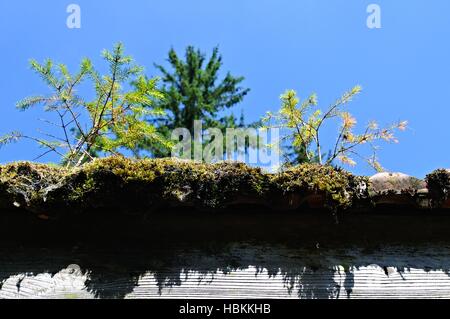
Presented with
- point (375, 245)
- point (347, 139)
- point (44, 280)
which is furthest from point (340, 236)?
point (347, 139)

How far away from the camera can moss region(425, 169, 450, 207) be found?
2.62 meters

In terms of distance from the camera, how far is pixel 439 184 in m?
2.63

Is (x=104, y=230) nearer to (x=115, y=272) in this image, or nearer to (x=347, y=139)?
(x=115, y=272)

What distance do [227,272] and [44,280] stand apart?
974 millimetres

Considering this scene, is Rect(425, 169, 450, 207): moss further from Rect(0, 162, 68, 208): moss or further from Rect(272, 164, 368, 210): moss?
Rect(0, 162, 68, 208): moss

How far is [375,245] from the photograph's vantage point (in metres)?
2.89

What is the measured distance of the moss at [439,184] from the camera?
2.62 m
